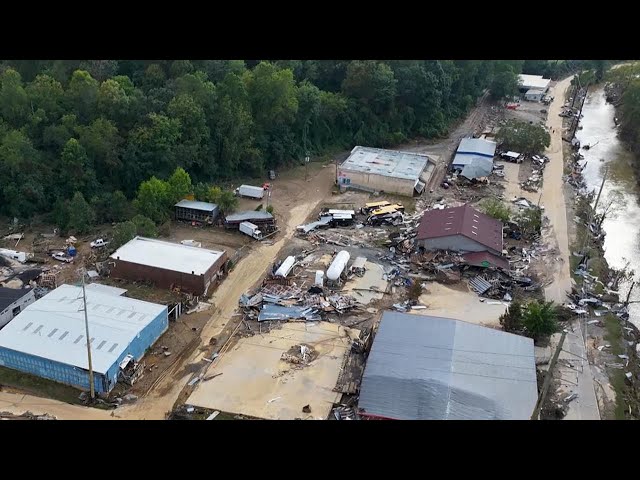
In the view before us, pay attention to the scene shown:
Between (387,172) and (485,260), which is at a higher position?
(387,172)

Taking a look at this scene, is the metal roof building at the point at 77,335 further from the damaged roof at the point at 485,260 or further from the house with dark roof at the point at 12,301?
the damaged roof at the point at 485,260

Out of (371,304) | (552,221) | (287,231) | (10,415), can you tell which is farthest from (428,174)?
(10,415)

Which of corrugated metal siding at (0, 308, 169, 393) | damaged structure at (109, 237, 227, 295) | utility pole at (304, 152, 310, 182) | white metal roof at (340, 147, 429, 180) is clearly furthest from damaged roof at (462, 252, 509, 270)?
corrugated metal siding at (0, 308, 169, 393)

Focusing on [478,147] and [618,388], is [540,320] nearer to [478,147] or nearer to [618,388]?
[618,388]

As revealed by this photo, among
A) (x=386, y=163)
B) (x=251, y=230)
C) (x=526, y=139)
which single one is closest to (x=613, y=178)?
(x=526, y=139)

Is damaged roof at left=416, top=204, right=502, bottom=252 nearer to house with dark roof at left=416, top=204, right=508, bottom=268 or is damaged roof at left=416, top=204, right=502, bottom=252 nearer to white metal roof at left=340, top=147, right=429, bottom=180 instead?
house with dark roof at left=416, top=204, right=508, bottom=268

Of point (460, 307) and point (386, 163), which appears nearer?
point (460, 307)

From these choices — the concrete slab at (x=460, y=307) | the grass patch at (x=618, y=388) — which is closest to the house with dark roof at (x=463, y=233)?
the concrete slab at (x=460, y=307)
